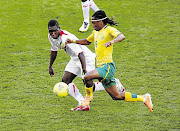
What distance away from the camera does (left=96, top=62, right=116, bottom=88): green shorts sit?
706 cm

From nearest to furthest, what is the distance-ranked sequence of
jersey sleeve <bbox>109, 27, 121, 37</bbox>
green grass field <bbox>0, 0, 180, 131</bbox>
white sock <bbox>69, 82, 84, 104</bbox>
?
jersey sleeve <bbox>109, 27, 121, 37</bbox>
green grass field <bbox>0, 0, 180, 131</bbox>
white sock <bbox>69, 82, 84, 104</bbox>

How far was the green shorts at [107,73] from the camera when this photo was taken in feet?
23.2

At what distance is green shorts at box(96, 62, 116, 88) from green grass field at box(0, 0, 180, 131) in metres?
0.82

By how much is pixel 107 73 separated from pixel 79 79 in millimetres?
3065

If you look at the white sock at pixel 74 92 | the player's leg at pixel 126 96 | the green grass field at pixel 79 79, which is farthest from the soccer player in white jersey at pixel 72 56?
the player's leg at pixel 126 96

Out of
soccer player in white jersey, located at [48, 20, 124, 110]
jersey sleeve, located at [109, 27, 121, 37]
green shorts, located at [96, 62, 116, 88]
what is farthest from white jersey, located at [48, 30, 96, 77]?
jersey sleeve, located at [109, 27, 121, 37]

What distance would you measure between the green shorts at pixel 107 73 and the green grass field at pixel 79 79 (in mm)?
821

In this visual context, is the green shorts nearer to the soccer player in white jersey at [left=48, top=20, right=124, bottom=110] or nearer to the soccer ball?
the soccer player in white jersey at [left=48, top=20, right=124, bottom=110]

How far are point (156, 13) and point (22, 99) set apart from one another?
8.19m

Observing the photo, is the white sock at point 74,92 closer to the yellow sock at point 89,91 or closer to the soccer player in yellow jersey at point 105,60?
the yellow sock at point 89,91

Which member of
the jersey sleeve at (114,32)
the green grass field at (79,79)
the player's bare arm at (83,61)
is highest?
the jersey sleeve at (114,32)

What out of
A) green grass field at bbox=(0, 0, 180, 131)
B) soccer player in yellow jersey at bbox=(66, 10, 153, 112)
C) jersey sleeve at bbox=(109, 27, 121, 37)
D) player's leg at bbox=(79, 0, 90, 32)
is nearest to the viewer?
jersey sleeve at bbox=(109, 27, 121, 37)

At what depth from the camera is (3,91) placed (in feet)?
30.2

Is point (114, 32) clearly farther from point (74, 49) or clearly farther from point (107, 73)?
point (74, 49)
